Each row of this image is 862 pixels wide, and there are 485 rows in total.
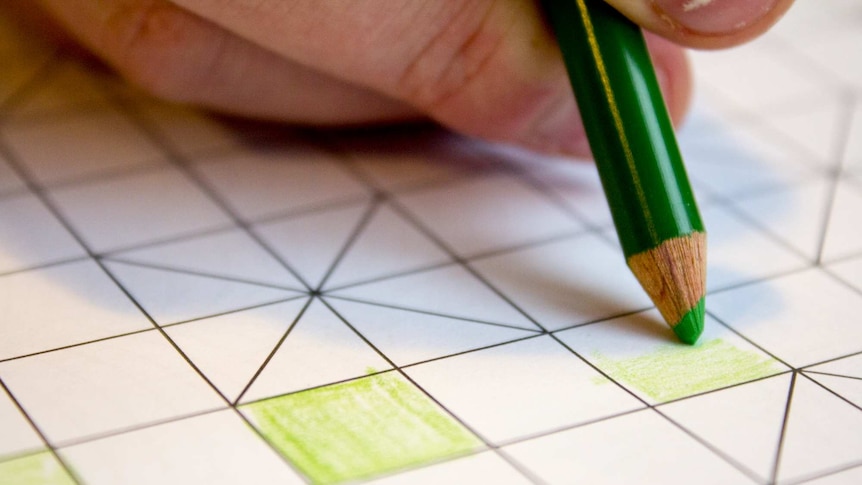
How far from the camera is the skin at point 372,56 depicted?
0.66 m

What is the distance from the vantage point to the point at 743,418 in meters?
0.55

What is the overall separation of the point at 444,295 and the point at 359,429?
14 cm

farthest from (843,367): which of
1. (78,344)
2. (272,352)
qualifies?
(78,344)

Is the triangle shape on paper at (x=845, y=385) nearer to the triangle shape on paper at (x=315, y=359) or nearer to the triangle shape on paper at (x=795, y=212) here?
the triangle shape on paper at (x=795, y=212)

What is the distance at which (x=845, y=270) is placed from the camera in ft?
2.27

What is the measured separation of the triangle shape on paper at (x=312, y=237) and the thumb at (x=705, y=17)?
247 mm

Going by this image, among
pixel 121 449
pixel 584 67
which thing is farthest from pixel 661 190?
pixel 121 449

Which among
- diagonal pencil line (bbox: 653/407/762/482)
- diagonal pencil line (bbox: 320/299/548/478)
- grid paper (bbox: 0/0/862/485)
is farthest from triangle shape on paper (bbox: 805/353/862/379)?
diagonal pencil line (bbox: 320/299/548/478)

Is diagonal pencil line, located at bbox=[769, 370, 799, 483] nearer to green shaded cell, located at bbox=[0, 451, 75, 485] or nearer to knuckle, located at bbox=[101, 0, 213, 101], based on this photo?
green shaded cell, located at bbox=[0, 451, 75, 485]

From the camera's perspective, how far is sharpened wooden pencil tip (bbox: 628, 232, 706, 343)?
596mm

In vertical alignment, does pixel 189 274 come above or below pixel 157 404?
A: above

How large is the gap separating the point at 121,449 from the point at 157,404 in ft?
0.12

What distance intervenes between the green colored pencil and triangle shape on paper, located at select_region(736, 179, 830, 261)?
0.15 m

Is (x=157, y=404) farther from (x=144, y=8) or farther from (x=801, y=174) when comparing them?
(x=801, y=174)
